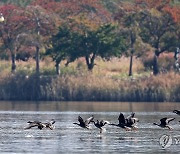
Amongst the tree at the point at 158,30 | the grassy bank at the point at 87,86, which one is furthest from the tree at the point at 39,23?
the tree at the point at 158,30

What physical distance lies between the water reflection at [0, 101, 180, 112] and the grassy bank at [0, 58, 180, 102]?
1.03 meters

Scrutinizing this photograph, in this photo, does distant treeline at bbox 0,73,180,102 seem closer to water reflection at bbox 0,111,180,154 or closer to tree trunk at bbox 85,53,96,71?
tree trunk at bbox 85,53,96,71

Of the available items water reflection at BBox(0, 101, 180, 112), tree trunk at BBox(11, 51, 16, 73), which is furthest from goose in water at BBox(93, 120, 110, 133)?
tree trunk at BBox(11, 51, 16, 73)

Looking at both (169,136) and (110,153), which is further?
(169,136)

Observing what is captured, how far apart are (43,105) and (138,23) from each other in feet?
56.3

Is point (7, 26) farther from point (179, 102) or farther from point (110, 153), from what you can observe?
point (110, 153)

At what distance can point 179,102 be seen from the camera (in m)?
63.9

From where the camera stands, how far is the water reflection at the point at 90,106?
57781 millimetres

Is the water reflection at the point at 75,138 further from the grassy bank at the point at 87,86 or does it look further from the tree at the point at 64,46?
the tree at the point at 64,46

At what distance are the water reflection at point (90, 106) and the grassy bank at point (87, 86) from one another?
103cm

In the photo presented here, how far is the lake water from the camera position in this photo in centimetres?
3428

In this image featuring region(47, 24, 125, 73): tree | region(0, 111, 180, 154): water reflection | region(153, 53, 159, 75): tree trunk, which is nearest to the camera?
region(0, 111, 180, 154): water reflection

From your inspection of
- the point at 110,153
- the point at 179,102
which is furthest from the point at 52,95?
the point at 110,153

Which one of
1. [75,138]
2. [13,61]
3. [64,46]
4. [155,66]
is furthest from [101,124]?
[64,46]
